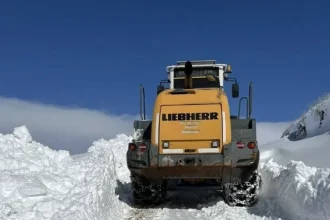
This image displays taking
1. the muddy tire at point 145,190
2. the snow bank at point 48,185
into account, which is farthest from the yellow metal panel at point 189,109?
the snow bank at point 48,185

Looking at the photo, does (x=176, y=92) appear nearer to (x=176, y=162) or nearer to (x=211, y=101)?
(x=211, y=101)

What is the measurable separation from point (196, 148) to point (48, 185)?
9.20ft

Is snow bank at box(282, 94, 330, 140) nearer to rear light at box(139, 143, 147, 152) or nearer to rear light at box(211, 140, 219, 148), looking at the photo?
rear light at box(211, 140, 219, 148)

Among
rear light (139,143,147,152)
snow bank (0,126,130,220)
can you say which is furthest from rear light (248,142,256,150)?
snow bank (0,126,130,220)

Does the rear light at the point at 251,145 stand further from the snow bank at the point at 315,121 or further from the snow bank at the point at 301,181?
the snow bank at the point at 315,121

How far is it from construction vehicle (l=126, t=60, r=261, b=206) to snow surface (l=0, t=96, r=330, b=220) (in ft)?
1.44

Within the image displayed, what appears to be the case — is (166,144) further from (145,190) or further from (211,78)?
(211,78)

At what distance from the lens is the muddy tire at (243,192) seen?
8.45 meters

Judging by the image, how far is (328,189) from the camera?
243 inches

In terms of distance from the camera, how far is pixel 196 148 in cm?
795

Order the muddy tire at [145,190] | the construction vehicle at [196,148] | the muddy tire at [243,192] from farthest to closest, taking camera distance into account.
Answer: the muddy tire at [145,190] < the muddy tire at [243,192] < the construction vehicle at [196,148]

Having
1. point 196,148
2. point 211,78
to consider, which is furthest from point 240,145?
point 211,78

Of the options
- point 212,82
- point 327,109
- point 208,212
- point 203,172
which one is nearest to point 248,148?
point 203,172

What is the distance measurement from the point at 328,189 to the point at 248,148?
6.54 feet
